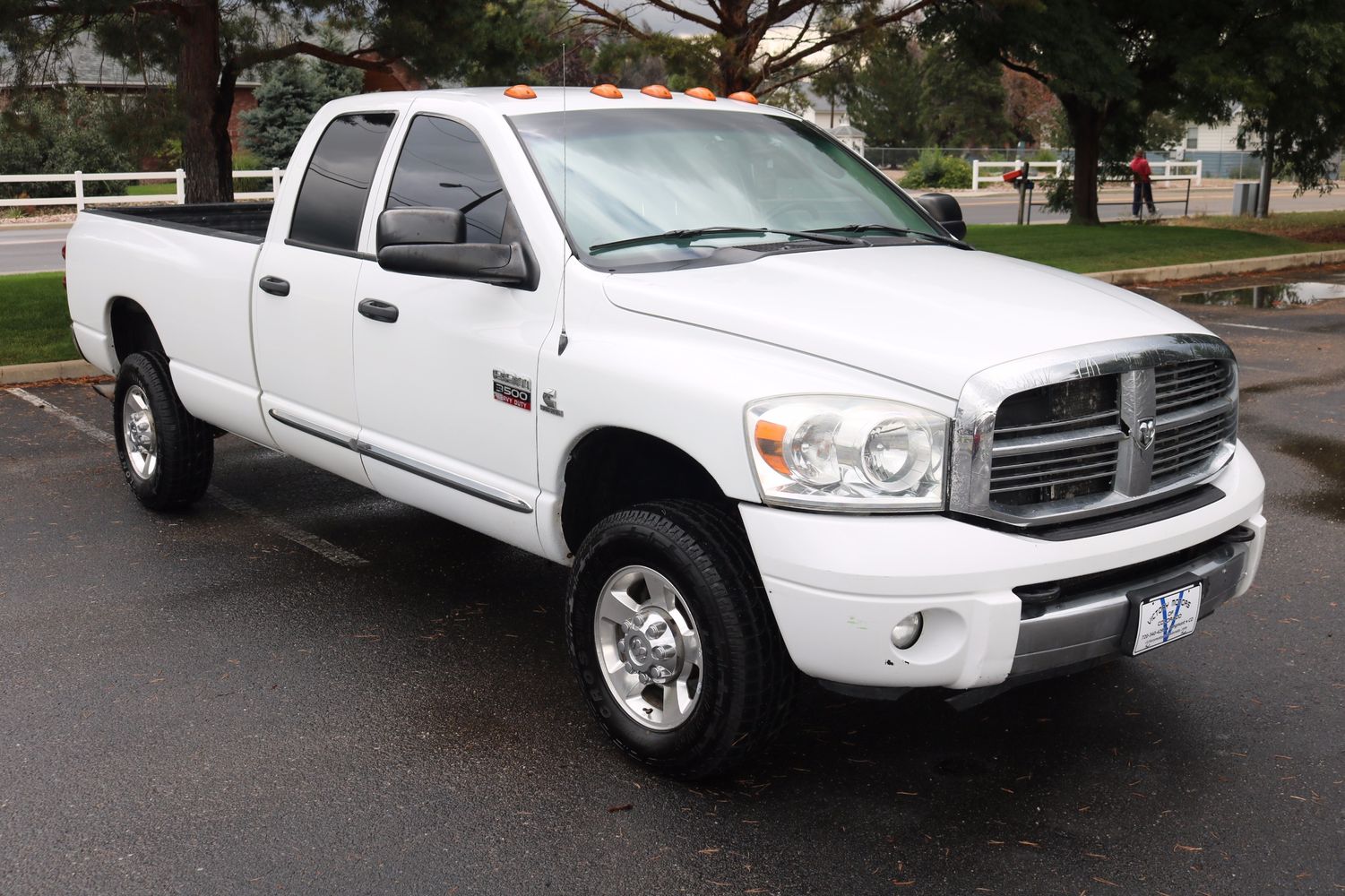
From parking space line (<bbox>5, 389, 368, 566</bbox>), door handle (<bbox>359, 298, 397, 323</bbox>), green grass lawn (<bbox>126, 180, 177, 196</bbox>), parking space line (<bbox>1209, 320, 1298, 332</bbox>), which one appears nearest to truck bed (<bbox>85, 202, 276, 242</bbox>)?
parking space line (<bbox>5, 389, 368, 566</bbox>)

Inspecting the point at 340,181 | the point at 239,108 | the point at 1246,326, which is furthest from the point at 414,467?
the point at 239,108

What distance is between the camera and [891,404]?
3.50 m

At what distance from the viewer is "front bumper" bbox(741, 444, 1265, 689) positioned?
3400 millimetres

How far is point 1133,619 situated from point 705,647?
1157 millimetres

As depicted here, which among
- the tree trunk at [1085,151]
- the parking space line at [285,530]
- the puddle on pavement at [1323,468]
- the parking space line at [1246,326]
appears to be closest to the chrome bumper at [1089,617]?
the puddle on pavement at [1323,468]

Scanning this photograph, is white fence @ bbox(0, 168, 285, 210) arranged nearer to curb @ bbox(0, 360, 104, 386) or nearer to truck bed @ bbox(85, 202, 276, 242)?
curb @ bbox(0, 360, 104, 386)

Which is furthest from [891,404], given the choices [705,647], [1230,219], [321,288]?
[1230,219]

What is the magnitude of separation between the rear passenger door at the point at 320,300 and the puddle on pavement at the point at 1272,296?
11.7m

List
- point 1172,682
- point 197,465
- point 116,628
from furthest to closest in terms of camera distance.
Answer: point 197,465
point 116,628
point 1172,682

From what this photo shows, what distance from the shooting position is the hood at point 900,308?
3592mm

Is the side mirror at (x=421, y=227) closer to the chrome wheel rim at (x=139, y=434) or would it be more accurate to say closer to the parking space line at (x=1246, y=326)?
the chrome wheel rim at (x=139, y=434)

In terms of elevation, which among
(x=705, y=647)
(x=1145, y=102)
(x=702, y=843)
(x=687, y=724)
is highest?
(x=1145, y=102)

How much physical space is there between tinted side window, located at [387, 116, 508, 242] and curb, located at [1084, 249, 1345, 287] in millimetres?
11695

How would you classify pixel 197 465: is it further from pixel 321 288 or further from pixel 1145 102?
pixel 1145 102
